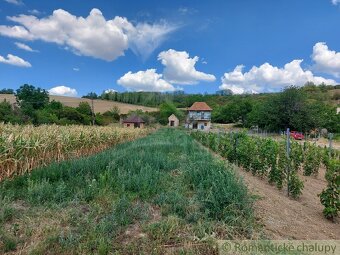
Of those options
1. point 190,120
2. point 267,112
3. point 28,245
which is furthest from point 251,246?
point 190,120

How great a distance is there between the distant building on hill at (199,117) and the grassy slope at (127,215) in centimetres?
6084

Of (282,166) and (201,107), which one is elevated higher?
(201,107)

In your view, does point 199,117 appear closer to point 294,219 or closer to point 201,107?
point 201,107

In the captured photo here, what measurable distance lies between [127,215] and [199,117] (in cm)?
Result: 6351

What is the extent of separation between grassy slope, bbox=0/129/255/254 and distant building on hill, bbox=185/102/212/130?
2395 inches

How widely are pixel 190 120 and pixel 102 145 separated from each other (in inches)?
2103

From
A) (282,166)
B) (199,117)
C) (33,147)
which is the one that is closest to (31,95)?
(199,117)

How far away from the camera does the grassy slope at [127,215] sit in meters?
3.18

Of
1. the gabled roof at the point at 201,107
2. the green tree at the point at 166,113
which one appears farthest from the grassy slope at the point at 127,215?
the green tree at the point at 166,113

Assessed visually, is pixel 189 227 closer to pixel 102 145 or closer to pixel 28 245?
pixel 28 245

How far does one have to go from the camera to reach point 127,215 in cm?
384

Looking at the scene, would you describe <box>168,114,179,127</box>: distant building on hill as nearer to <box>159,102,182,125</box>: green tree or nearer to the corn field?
<box>159,102,182,125</box>: green tree

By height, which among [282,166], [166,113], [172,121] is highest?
[166,113]

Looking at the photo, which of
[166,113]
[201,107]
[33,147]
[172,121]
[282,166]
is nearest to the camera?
[282,166]
